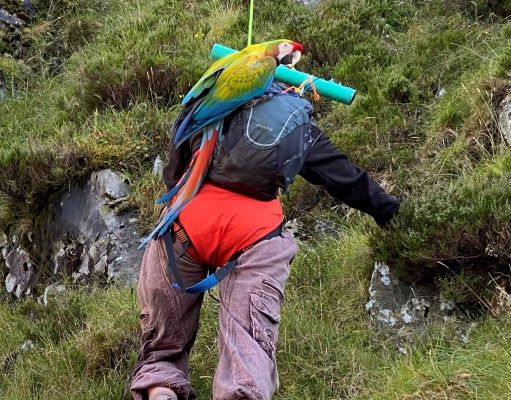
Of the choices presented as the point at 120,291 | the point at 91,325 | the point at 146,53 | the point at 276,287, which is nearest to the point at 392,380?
the point at 276,287

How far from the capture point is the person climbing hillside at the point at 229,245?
2.99 metres

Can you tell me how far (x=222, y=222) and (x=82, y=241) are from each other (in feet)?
10.2

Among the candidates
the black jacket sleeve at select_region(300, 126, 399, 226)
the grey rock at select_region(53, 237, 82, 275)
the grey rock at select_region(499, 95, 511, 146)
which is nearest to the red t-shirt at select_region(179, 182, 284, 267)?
the black jacket sleeve at select_region(300, 126, 399, 226)

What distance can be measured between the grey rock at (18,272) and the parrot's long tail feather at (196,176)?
317 centimetres

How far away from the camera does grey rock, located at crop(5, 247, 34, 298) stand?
596 centimetres

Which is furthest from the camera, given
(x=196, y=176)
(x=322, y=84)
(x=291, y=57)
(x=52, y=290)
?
(x=52, y=290)

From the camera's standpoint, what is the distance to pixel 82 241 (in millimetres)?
5875

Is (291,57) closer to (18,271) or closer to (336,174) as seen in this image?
(336,174)

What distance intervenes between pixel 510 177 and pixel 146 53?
15.2ft

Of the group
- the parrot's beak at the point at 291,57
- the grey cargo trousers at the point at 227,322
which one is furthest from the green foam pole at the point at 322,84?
the grey cargo trousers at the point at 227,322

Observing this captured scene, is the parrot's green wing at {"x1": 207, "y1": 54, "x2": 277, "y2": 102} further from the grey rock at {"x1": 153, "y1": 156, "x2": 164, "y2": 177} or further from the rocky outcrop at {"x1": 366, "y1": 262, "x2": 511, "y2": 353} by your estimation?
the grey rock at {"x1": 153, "y1": 156, "x2": 164, "y2": 177}

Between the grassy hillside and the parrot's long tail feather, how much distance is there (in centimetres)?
110

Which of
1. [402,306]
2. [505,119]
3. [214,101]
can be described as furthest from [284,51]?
[505,119]

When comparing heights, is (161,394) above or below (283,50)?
below
